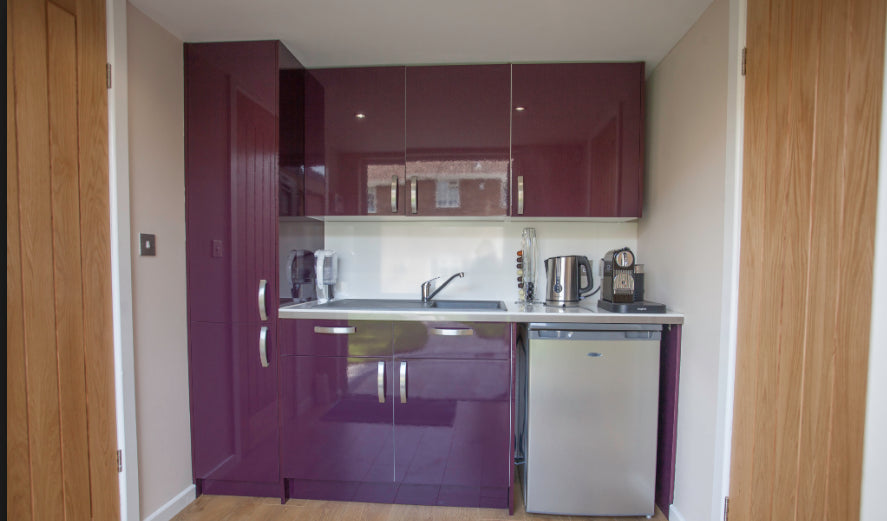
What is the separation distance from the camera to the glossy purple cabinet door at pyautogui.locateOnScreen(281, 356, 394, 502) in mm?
1726

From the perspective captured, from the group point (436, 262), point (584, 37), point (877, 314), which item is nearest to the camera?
point (877, 314)

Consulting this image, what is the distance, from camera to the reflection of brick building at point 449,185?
1929 millimetres

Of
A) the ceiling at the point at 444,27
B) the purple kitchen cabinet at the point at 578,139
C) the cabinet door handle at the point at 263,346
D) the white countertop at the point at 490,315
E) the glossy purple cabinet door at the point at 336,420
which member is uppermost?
the ceiling at the point at 444,27

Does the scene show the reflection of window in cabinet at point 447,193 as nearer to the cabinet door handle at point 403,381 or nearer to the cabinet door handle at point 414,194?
the cabinet door handle at point 414,194

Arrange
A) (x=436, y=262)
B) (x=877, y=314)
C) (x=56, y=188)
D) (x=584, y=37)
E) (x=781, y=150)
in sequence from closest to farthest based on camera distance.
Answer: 1. (x=877, y=314)
2. (x=781, y=150)
3. (x=56, y=188)
4. (x=584, y=37)
5. (x=436, y=262)

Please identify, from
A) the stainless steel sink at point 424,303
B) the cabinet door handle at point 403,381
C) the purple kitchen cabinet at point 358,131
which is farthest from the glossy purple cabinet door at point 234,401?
the purple kitchen cabinet at point 358,131

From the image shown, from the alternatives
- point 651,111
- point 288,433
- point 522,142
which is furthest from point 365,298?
point 651,111

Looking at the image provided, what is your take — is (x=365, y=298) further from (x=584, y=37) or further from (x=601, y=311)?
(x=584, y=37)

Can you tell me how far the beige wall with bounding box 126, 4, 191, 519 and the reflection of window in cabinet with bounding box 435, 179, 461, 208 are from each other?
125 centimetres

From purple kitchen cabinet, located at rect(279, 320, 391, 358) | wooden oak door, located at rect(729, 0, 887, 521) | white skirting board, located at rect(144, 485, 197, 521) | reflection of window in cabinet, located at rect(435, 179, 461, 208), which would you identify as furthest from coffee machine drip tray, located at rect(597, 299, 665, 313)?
white skirting board, located at rect(144, 485, 197, 521)

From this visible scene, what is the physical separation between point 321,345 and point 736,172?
184cm

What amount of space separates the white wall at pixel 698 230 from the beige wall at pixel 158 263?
2.31 metres

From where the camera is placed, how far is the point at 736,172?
1289mm

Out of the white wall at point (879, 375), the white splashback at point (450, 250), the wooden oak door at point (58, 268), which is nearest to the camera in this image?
the white wall at point (879, 375)
